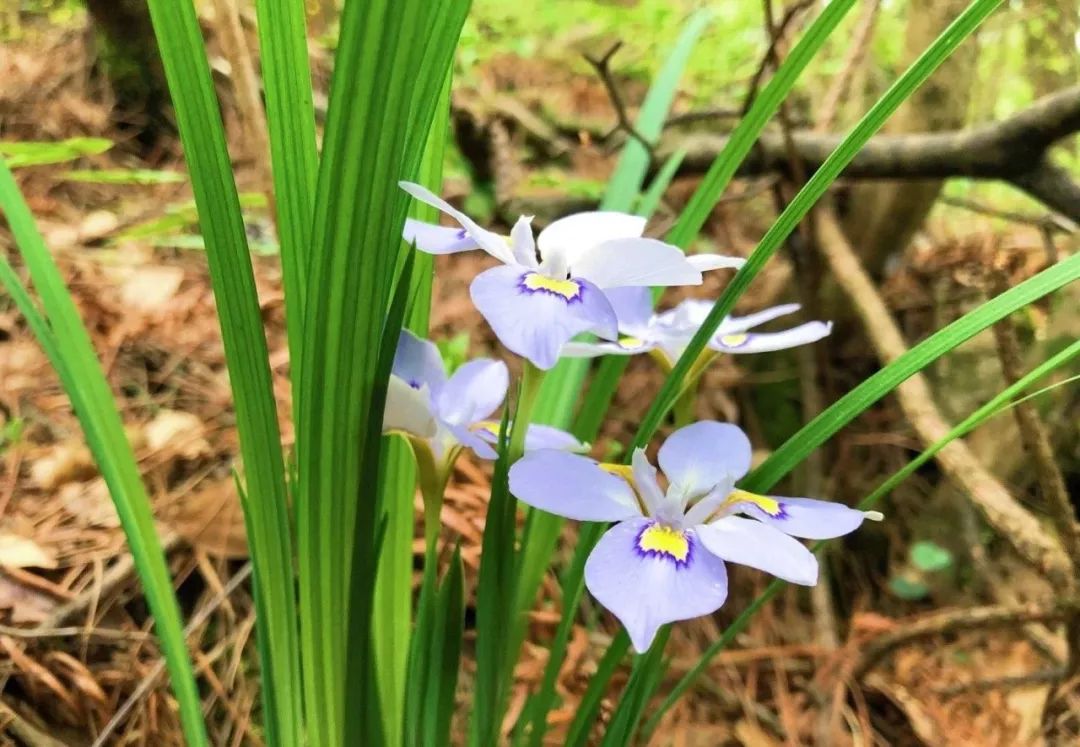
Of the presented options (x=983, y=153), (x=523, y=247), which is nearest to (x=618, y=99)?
(x=983, y=153)

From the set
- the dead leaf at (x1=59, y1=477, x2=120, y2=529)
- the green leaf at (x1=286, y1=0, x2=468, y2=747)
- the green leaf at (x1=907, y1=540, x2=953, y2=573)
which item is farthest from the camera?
the green leaf at (x1=907, y1=540, x2=953, y2=573)

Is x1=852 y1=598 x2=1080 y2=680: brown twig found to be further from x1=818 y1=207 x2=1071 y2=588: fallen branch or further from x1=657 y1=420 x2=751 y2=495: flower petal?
x1=657 y1=420 x2=751 y2=495: flower petal

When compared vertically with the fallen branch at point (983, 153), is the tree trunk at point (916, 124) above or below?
above

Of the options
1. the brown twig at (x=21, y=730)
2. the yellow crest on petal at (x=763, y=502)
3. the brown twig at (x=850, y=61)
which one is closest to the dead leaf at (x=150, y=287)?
the brown twig at (x=21, y=730)

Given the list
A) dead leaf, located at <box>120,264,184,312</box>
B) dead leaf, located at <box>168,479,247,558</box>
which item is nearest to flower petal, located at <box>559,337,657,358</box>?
dead leaf, located at <box>168,479,247,558</box>

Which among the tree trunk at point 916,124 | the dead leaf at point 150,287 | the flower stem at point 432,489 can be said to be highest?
the tree trunk at point 916,124

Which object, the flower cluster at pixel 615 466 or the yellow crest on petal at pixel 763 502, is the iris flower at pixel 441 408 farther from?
the yellow crest on petal at pixel 763 502

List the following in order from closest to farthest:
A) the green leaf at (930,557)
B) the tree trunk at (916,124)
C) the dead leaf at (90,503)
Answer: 1. the dead leaf at (90,503)
2. the green leaf at (930,557)
3. the tree trunk at (916,124)
